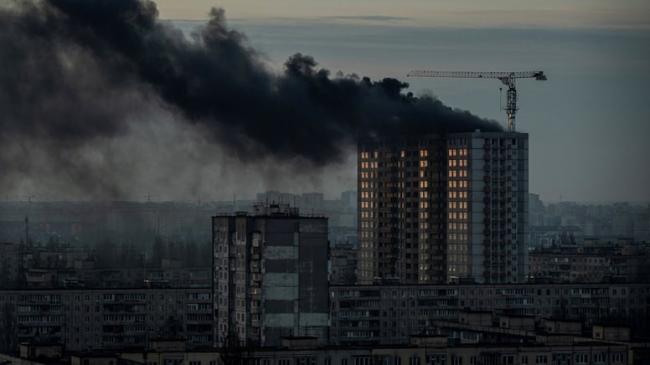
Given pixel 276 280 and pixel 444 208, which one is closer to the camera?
pixel 276 280

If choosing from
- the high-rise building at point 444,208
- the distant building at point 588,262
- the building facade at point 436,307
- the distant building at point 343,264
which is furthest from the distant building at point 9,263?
the distant building at point 588,262

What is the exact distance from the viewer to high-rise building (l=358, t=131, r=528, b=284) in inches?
2203

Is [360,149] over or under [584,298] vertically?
over

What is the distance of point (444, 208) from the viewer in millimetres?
57062

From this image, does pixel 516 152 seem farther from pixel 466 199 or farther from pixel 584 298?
pixel 584 298

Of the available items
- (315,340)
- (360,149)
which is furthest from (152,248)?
(315,340)

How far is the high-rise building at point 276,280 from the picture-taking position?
40469 millimetres

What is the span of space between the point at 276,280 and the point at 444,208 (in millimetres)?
16761

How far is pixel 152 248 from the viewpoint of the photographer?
68812mm

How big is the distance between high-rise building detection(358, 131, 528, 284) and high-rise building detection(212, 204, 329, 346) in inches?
523

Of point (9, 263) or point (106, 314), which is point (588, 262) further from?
point (106, 314)

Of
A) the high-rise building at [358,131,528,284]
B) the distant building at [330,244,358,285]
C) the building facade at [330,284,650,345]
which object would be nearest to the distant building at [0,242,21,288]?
the distant building at [330,244,358,285]

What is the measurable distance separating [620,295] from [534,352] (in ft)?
56.2

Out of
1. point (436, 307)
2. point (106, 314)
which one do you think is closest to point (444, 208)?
point (436, 307)
